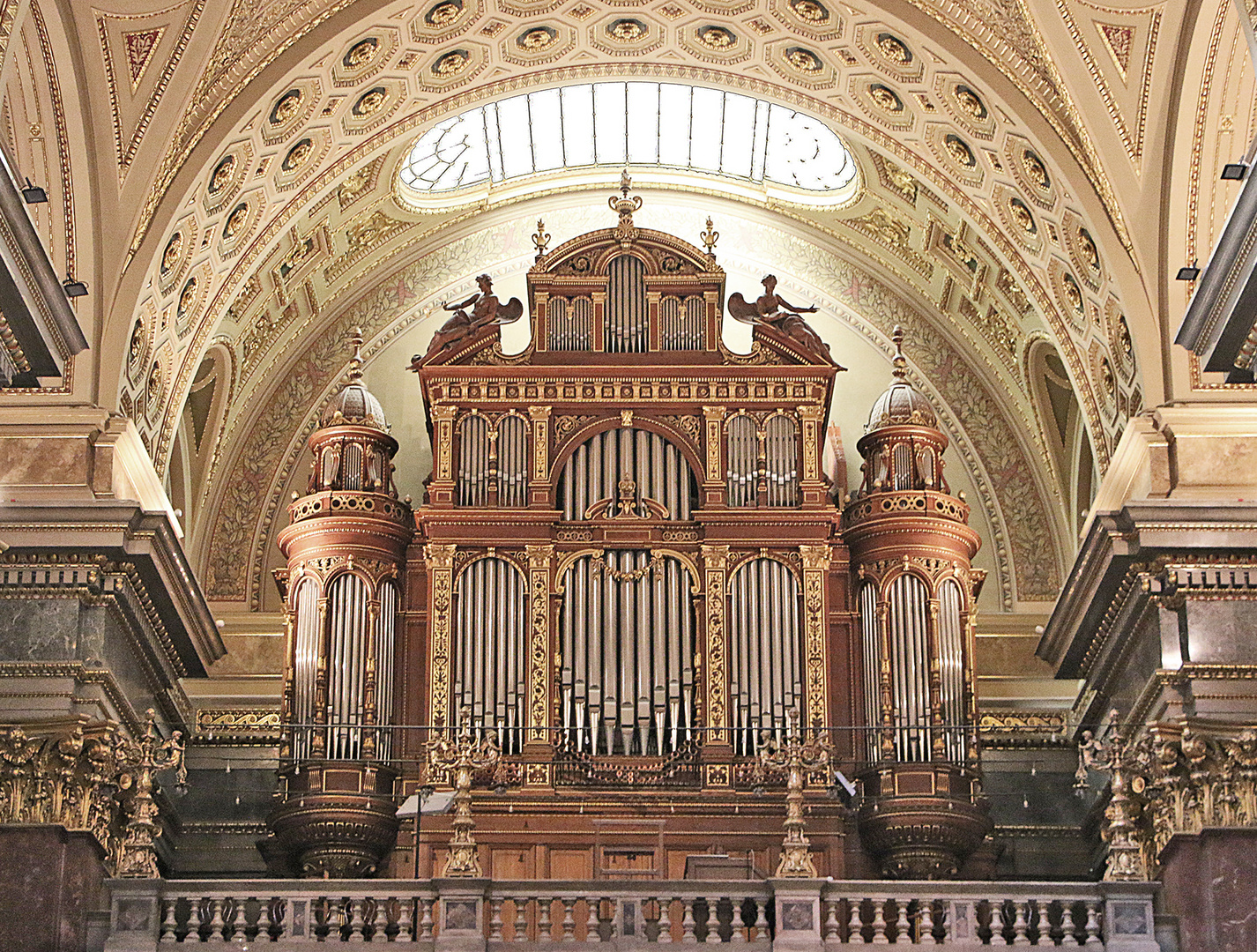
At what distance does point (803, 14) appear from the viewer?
70.5 ft

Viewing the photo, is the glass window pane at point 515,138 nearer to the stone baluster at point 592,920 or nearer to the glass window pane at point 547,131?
the glass window pane at point 547,131

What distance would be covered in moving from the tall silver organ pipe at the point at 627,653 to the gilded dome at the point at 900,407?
2.65 meters

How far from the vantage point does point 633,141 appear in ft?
83.0

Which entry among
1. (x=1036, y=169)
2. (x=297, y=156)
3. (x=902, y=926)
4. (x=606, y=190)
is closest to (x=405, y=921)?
(x=902, y=926)

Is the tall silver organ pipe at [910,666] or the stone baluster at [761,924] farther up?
the tall silver organ pipe at [910,666]

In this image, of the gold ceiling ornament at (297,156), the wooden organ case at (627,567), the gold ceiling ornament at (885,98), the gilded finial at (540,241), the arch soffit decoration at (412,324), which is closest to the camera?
the wooden organ case at (627,567)

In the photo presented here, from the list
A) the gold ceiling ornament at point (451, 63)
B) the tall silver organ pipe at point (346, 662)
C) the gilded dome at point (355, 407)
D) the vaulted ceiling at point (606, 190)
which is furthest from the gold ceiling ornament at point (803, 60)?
the tall silver organ pipe at point (346, 662)

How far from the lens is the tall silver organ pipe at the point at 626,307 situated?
884 inches

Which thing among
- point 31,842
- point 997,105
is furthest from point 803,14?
point 31,842

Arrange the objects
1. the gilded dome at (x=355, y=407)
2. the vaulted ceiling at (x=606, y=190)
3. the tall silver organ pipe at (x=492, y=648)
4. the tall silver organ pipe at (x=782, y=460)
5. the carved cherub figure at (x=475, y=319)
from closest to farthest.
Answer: the vaulted ceiling at (x=606, y=190) < the tall silver organ pipe at (x=492, y=648) < the tall silver organ pipe at (x=782, y=460) < the carved cherub figure at (x=475, y=319) < the gilded dome at (x=355, y=407)

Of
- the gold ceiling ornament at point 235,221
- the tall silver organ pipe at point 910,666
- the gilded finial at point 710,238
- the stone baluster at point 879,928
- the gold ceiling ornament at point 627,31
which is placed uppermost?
the gold ceiling ornament at point 627,31

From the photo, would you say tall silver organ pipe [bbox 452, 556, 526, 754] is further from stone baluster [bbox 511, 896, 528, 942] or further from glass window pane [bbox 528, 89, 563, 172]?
glass window pane [bbox 528, 89, 563, 172]

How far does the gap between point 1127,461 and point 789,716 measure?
Answer: 3614 millimetres

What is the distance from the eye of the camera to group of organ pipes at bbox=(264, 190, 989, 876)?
67.3 ft
